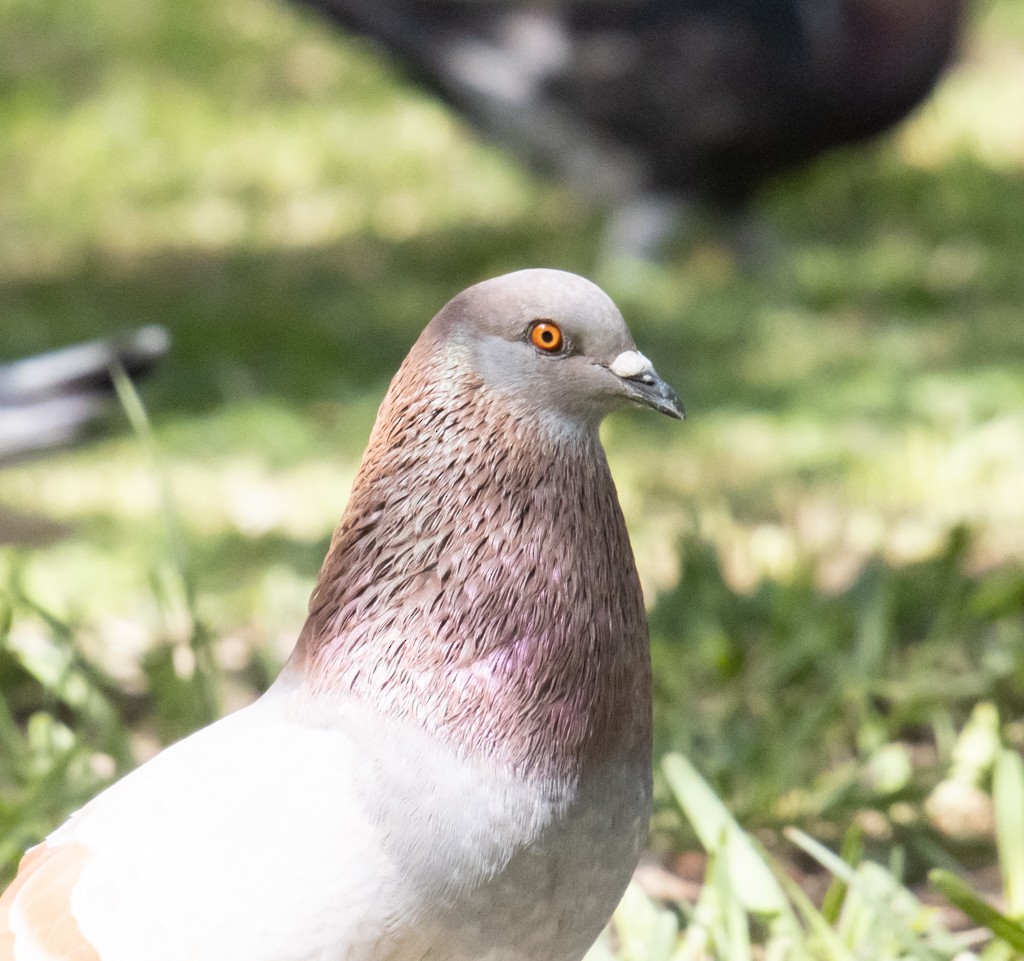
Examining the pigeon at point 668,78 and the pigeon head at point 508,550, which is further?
the pigeon at point 668,78

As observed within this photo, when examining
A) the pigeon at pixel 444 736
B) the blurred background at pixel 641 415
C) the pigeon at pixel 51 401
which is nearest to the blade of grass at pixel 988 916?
the blurred background at pixel 641 415

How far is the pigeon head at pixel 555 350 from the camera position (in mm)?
1551

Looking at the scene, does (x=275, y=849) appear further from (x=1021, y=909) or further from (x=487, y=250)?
(x=487, y=250)

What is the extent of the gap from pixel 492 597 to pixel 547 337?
0.91 feet

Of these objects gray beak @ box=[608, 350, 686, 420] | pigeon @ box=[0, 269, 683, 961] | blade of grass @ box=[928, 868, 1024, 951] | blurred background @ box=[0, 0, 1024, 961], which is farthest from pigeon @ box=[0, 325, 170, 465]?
blade of grass @ box=[928, 868, 1024, 951]

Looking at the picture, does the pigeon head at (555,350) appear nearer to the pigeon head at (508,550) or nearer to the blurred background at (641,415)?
the pigeon head at (508,550)

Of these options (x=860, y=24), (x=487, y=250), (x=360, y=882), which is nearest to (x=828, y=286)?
(x=860, y=24)

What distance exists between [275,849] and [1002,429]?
304cm

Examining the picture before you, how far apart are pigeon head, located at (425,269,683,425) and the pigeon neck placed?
0.03 meters

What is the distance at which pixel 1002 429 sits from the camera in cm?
406

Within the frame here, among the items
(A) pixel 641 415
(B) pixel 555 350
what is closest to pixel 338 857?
(B) pixel 555 350

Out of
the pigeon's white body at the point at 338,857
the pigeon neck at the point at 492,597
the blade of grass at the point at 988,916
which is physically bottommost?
the blade of grass at the point at 988,916

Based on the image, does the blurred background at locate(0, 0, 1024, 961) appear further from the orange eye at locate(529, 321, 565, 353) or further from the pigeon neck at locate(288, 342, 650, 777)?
the orange eye at locate(529, 321, 565, 353)

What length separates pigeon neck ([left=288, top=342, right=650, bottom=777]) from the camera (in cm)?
156
